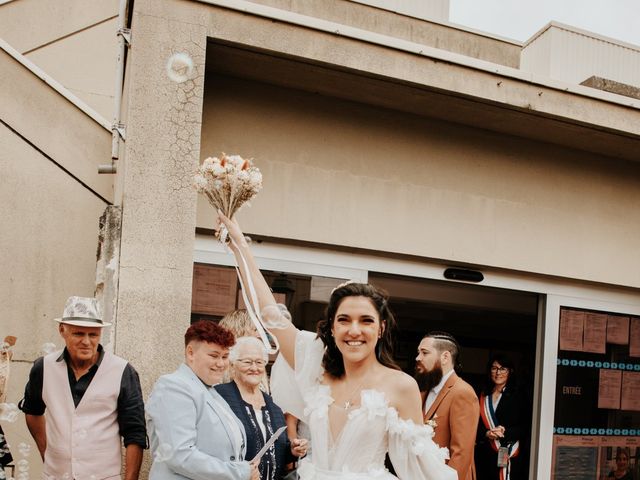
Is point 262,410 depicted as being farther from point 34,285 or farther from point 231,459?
point 34,285

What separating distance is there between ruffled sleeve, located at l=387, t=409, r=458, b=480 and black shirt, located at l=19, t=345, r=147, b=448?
173 cm

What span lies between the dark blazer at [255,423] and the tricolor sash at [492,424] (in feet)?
9.87

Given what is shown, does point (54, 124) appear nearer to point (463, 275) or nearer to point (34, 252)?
point (34, 252)

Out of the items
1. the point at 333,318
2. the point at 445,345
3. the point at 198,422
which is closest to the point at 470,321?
the point at 445,345

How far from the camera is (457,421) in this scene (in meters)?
5.60

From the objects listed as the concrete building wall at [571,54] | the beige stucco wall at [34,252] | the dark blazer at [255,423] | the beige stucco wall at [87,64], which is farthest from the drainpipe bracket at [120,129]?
the concrete building wall at [571,54]

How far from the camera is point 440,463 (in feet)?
10.8

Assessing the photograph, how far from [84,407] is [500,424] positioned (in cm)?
428

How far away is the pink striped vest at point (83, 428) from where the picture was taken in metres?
4.18

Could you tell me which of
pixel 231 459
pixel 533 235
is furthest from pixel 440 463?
pixel 533 235

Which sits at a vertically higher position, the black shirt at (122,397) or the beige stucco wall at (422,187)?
the beige stucco wall at (422,187)

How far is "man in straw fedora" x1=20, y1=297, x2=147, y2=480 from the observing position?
4191 mm

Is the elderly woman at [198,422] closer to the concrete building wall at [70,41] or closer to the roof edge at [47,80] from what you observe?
the roof edge at [47,80]

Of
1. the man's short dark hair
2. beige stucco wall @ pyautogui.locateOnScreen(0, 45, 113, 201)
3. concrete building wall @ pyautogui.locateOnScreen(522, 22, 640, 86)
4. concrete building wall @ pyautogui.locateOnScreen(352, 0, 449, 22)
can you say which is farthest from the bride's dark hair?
concrete building wall @ pyautogui.locateOnScreen(522, 22, 640, 86)
